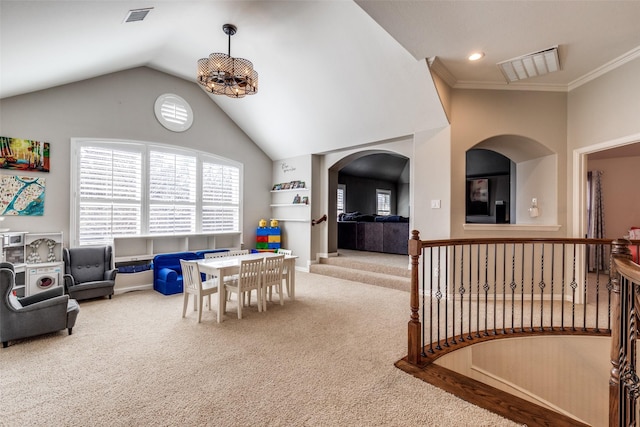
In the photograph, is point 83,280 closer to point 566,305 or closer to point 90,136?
point 90,136

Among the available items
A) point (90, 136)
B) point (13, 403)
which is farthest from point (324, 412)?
point (90, 136)

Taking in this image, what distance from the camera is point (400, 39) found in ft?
11.0

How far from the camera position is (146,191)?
5.43m

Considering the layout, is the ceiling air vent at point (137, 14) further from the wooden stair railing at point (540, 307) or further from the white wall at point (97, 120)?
the wooden stair railing at point (540, 307)

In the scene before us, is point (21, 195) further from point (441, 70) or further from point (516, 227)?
point (516, 227)

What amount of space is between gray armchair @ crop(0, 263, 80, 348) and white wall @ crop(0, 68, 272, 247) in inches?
77.5

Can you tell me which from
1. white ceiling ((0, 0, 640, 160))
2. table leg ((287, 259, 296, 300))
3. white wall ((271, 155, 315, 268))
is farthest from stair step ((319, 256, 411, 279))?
white ceiling ((0, 0, 640, 160))

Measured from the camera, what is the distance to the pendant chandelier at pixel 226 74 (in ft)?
11.9

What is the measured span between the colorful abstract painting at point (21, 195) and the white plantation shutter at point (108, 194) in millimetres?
498

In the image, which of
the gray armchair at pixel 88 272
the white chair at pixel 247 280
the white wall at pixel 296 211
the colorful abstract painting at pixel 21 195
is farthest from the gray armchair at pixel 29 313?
the white wall at pixel 296 211

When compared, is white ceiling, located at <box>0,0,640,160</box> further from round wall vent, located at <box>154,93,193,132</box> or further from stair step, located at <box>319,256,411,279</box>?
stair step, located at <box>319,256,411,279</box>

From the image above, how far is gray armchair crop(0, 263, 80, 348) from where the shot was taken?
2805 millimetres

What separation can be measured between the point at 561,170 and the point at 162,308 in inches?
240

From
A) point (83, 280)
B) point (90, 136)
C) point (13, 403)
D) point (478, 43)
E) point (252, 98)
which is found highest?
point (252, 98)
